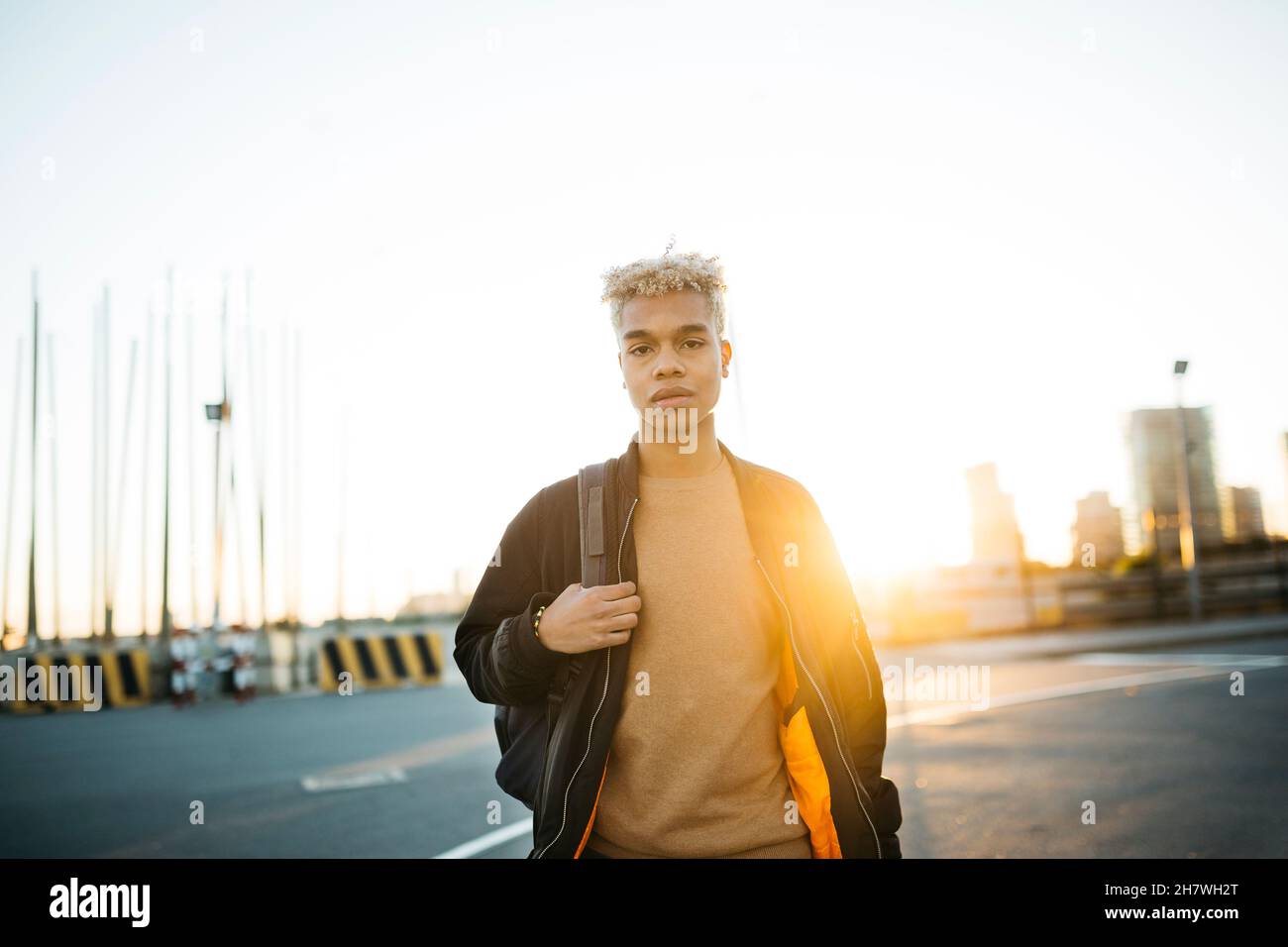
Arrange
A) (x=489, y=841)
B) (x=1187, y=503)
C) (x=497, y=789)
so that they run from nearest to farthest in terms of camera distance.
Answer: (x=489, y=841), (x=497, y=789), (x=1187, y=503)

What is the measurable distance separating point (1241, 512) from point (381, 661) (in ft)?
103

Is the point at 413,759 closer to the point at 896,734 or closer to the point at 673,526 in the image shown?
the point at 896,734

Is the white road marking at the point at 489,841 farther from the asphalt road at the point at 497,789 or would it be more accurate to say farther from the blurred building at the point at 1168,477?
the blurred building at the point at 1168,477

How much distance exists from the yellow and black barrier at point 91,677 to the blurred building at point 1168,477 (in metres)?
24.2

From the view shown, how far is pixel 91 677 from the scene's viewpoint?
1623 centimetres

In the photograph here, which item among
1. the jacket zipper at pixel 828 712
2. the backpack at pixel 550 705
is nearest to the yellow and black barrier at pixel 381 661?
the backpack at pixel 550 705

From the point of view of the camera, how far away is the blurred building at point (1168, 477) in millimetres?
23906

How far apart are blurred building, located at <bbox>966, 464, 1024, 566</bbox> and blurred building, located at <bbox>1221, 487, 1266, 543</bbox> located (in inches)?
476

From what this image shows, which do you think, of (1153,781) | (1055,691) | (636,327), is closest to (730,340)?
(636,327)

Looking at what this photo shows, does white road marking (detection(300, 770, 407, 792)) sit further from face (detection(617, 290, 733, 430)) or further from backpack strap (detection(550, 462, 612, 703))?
face (detection(617, 290, 733, 430))

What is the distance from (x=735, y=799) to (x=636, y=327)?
1.16m

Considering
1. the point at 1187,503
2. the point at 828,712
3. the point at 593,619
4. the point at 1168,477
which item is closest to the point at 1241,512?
the point at 1168,477

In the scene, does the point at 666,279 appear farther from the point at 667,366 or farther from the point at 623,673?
the point at 623,673

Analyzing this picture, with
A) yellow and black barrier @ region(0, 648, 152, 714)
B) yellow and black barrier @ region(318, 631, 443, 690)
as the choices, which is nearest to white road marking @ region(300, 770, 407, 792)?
yellow and black barrier @ region(318, 631, 443, 690)
